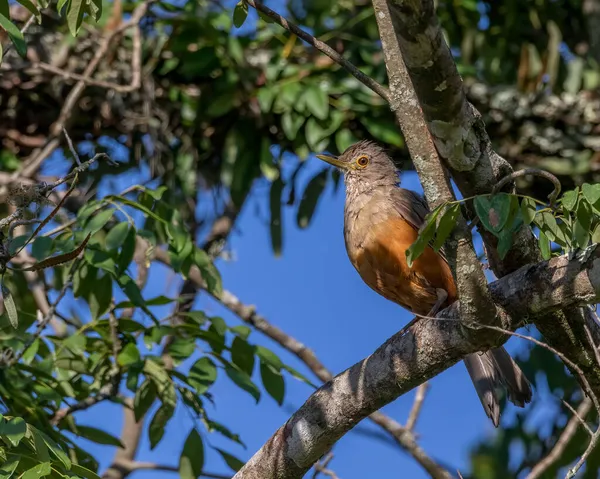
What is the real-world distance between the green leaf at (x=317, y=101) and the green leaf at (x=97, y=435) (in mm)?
2448

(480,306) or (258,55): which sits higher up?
(258,55)

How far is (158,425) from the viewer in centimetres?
446

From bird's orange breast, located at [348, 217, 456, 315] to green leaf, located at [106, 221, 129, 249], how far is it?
1278 mm

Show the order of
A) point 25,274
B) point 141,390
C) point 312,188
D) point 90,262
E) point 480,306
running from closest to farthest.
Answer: point 480,306 → point 90,262 → point 141,390 → point 25,274 → point 312,188

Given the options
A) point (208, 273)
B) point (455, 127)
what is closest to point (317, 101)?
point (208, 273)

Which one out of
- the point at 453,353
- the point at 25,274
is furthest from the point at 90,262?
the point at 25,274

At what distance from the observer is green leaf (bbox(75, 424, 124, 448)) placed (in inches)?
175

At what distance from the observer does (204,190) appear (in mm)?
6781

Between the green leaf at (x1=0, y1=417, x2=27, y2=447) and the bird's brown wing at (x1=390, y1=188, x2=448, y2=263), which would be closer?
the green leaf at (x1=0, y1=417, x2=27, y2=447)

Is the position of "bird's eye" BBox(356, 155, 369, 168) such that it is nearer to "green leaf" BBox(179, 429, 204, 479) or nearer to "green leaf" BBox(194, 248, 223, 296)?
"green leaf" BBox(194, 248, 223, 296)

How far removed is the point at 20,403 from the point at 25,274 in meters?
1.96

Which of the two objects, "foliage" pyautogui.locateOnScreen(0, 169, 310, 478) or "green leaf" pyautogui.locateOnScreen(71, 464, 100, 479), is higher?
"foliage" pyautogui.locateOnScreen(0, 169, 310, 478)

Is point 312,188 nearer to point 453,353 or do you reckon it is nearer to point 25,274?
point 25,274

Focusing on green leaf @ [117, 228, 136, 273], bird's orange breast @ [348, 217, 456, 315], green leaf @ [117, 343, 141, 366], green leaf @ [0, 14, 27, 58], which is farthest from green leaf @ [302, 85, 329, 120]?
green leaf @ [0, 14, 27, 58]
